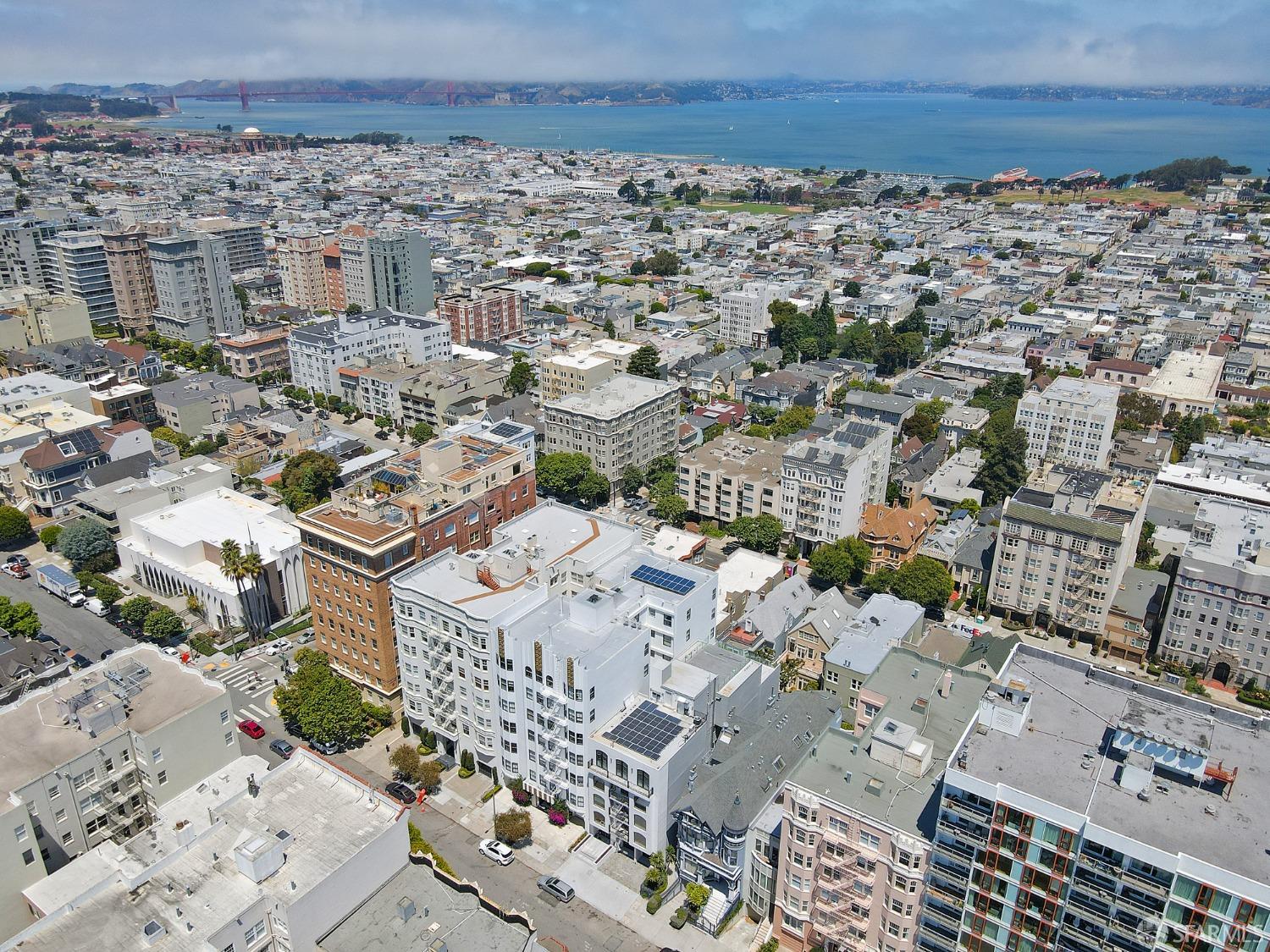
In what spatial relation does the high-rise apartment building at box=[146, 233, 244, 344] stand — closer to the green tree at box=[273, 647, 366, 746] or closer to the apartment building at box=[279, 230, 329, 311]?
the apartment building at box=[279, 230, 329, 311]

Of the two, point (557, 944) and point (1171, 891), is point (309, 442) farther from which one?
point (1171, 891)

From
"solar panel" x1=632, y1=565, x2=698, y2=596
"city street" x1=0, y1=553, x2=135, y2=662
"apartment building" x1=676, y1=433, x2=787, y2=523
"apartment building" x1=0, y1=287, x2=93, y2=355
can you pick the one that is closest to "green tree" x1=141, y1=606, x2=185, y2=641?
"city street" x1=0, y1=553, x2=135, y2=662

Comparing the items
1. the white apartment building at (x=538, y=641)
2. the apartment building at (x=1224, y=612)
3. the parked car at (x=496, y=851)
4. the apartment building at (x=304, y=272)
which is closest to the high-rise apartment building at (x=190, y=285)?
A: the apartment building at (x=304, y=272)

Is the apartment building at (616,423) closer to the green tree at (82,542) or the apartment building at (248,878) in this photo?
the green tree at (82,542)

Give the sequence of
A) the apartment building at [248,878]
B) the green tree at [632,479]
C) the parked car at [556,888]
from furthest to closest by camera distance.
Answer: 1. the green tree at [632,479]
2. the parked car at [556,888]
3. the apartment building at [248,878]

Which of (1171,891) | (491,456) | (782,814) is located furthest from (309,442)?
(1171,891)
